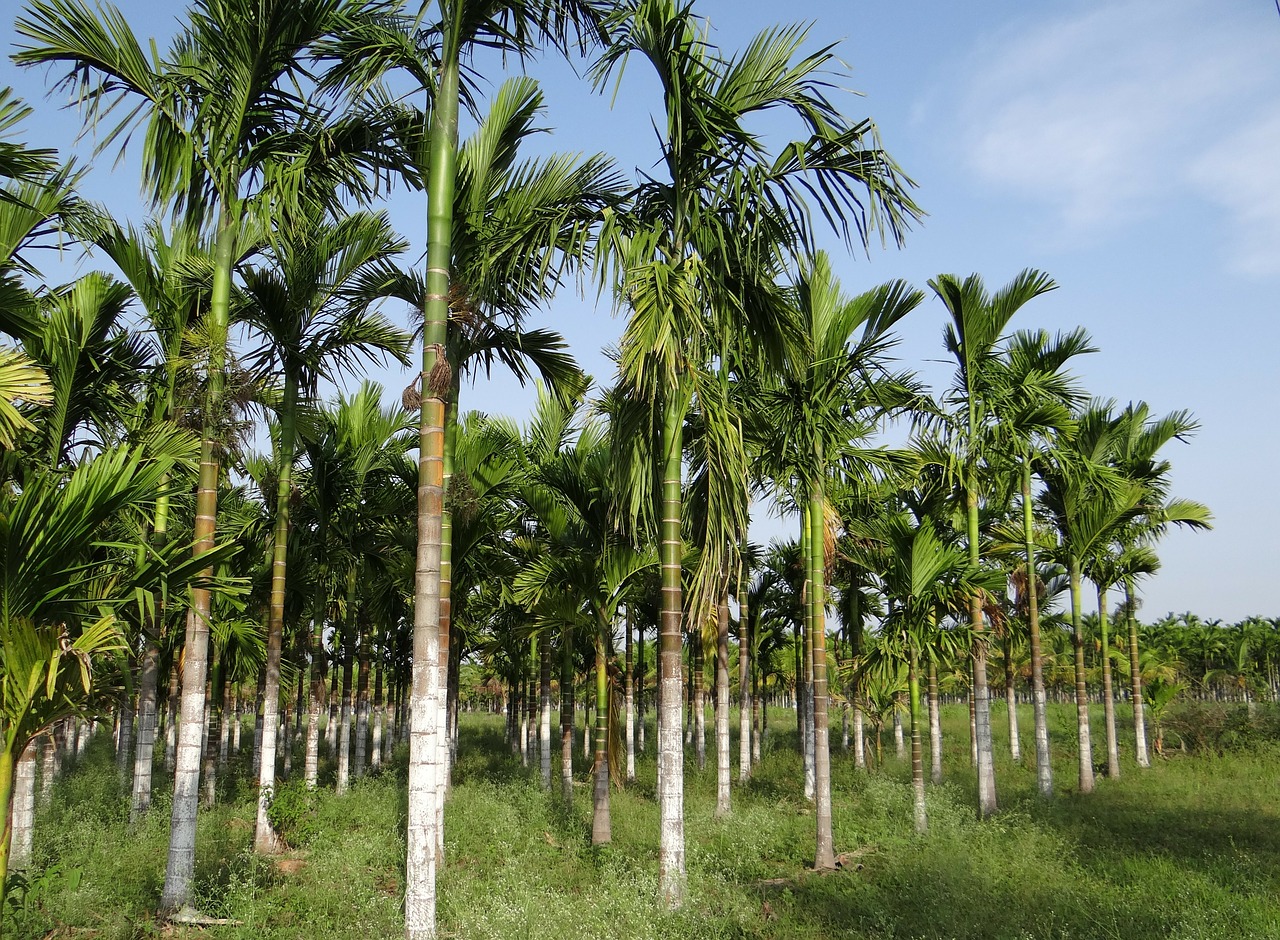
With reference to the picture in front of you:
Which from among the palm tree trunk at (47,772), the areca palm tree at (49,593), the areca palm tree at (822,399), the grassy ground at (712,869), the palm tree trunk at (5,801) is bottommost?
the grassy ground at (712,869)

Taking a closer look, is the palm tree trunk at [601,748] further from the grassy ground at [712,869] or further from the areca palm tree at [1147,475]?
the areca palm tree at [1147,475]

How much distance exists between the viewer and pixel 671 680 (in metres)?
10.4

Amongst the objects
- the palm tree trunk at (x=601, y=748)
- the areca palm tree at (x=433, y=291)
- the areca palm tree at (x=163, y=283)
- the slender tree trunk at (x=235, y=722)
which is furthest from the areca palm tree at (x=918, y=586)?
the slender tree trunk at (x=235, y=722)

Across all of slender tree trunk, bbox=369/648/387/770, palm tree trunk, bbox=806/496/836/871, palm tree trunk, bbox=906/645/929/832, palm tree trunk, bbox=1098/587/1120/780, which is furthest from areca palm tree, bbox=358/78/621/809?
palm tree trunk, bbox=1098/587/1120/780

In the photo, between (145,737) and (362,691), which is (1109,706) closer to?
(362,691)

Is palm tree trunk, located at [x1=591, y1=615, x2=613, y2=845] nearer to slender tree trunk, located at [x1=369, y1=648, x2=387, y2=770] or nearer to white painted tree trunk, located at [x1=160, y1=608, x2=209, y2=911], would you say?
white painted tree trunk, located at [x1=160, y1=608, x2=209, y2=911]

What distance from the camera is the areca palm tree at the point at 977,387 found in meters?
17.4

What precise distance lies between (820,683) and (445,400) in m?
7.66

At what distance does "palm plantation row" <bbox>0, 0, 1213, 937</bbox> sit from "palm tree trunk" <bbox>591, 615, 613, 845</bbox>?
92mm

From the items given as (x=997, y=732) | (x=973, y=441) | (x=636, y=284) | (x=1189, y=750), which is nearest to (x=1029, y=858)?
(x=973, y=441)

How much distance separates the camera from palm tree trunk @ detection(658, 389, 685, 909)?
9.96 meters

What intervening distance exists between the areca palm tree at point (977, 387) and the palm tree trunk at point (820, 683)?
173 inches

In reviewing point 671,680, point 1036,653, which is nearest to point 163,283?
point 671,680

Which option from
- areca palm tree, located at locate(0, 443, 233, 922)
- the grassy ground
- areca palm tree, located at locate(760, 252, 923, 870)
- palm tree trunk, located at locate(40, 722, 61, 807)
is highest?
areca palm tree, located at locate(760, 252, 923, 870)
